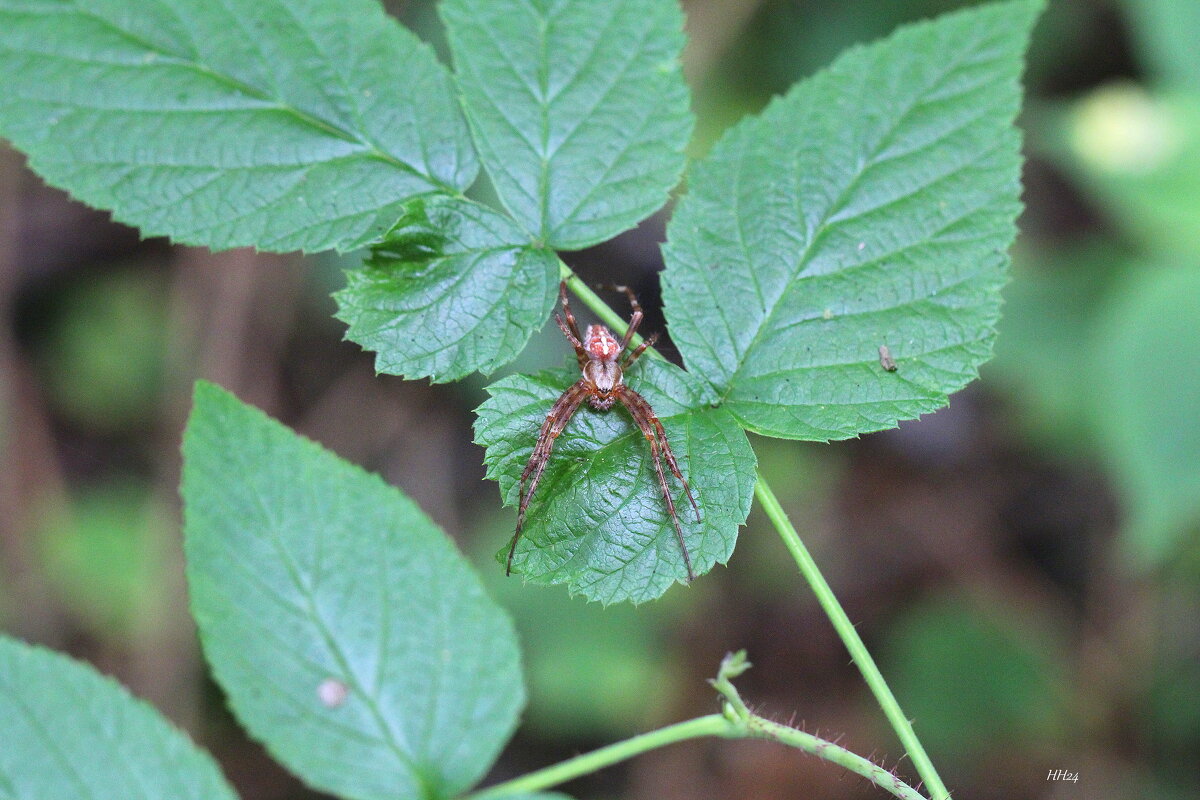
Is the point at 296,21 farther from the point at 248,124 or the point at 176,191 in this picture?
the point at 176,191

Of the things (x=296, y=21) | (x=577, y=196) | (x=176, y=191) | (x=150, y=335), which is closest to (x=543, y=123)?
(x=577, y=196)

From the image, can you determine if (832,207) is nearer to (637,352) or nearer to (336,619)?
(637,352)

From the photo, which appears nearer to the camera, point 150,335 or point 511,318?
point 511,318

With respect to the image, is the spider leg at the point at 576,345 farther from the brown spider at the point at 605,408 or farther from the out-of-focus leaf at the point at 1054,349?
the out-of-focus leaf at the point at 1054,349

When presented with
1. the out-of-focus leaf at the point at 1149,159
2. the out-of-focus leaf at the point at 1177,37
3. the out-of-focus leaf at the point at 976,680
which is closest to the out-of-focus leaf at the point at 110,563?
the out-of-focus leaf at the point at 976,680

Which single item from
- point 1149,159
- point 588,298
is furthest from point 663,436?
point 1149,159
